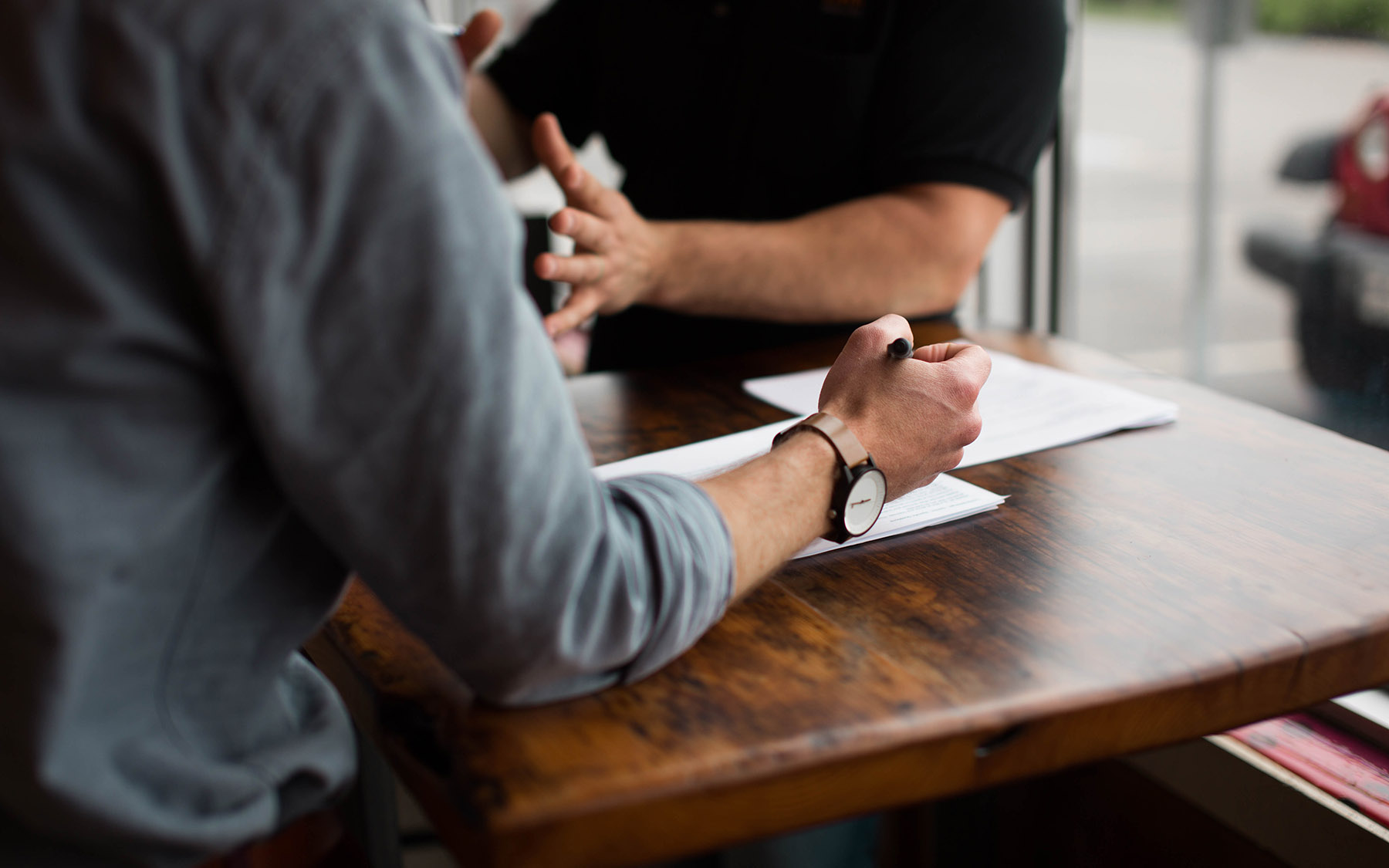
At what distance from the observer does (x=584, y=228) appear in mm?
1199

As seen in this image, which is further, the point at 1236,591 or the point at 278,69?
the point at 1236,591

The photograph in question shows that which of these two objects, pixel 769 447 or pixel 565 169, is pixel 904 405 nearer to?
pixel 769 447

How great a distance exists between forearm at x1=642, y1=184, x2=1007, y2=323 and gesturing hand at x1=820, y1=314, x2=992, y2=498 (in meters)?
0.54

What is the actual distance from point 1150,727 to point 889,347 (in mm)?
329

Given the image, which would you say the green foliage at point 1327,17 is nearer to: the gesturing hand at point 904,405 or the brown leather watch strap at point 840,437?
the gesturing hand at point 904,405

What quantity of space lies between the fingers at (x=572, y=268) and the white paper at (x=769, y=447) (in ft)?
0.82

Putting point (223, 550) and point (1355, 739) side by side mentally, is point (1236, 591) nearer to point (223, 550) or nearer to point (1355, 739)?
point (223, 550)

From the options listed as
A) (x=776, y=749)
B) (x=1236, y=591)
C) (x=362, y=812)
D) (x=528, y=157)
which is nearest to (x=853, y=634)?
(x=776, y=749)

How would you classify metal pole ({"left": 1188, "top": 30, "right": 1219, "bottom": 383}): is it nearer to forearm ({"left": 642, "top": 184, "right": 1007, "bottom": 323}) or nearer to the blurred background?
the blurred background

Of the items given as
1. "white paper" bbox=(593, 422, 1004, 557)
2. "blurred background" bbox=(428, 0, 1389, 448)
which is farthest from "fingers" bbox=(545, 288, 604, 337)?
"blurred background" bbox=(428, 0, 1389, 448)

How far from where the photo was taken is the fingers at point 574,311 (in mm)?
1193

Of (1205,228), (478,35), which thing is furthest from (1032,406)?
(1205,228)

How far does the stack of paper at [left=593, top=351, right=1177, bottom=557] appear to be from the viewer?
0.91 m

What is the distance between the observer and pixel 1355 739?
1442mm
